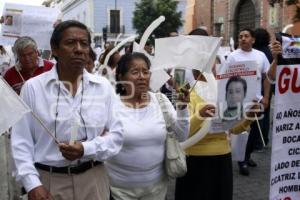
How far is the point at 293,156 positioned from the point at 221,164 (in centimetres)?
71

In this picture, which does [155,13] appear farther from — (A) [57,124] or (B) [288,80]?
(A) [57,124]

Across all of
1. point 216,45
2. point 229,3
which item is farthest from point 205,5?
point 216,45

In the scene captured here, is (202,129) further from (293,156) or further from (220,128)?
(293,156)

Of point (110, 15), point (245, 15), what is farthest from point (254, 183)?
point (110, 15)

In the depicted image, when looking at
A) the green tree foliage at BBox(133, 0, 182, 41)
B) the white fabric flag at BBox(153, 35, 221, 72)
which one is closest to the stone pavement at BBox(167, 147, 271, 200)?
the white fabric flag at BBox(153, 35, 221, 72)

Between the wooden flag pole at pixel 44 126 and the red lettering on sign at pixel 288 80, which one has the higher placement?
the red lettering on sign at pixel 288 80

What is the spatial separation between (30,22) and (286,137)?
14.0ft

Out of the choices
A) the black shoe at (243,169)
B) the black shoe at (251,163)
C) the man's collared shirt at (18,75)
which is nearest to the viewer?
the man's collared shirt at (18,75)

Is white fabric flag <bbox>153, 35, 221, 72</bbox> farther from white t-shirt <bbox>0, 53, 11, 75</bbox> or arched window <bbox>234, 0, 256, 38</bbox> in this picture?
arched window <bbox>234, 0, 256, 38</bbox>

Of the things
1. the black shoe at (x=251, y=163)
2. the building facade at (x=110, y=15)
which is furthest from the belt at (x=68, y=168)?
the building facade at (x=110, y=15)

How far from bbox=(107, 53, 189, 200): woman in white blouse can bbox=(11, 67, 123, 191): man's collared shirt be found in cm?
46

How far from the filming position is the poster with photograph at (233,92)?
4.02 metres

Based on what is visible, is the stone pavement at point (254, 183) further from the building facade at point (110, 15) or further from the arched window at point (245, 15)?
the building facade at point (110, 15)

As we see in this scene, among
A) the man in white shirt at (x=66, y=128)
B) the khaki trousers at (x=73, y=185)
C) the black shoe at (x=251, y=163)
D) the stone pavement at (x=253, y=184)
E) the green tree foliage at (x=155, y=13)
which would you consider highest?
the green tree foliage at (x=155, y=13)
